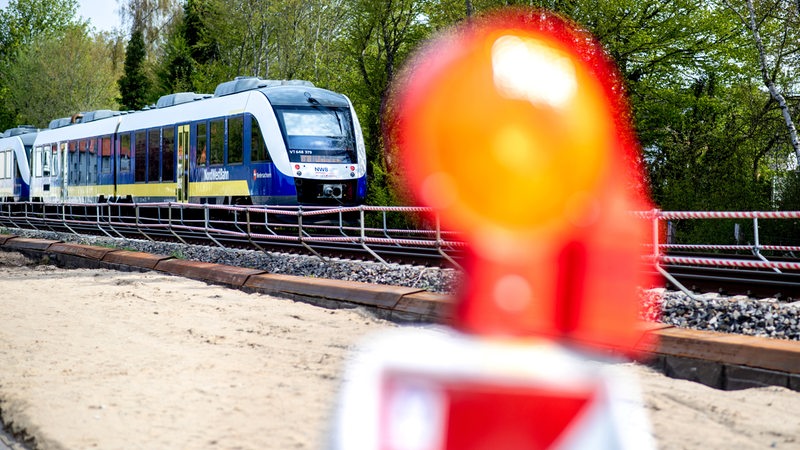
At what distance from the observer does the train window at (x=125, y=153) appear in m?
29.2

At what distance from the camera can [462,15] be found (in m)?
36.1

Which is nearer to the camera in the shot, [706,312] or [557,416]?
[557,416]

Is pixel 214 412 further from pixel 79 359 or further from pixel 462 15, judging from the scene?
pixel 462 15

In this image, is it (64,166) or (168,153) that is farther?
(64,166)

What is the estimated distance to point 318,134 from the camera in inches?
909

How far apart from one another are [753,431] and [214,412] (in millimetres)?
2797

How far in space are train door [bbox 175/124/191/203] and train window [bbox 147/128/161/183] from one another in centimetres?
141

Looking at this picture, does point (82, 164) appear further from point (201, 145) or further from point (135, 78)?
point (135, 78)

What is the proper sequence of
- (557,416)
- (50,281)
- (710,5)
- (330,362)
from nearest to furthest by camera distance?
(557,416)
(330,362)
(50,281)
(710,5)

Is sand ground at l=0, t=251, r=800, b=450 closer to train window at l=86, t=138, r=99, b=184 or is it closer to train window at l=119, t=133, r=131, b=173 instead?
train window at l=119, t=133, r=131, b=173

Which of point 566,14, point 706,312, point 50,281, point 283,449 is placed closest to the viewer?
point 283,449

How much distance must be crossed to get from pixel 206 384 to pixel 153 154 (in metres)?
22.1

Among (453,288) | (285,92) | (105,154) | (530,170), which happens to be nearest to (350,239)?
(453,288)

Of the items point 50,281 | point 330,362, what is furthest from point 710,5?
point 330,362
